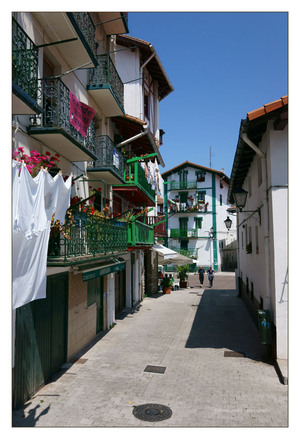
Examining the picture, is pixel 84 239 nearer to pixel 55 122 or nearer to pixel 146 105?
pixel 55 122

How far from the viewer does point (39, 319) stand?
8.12 metres

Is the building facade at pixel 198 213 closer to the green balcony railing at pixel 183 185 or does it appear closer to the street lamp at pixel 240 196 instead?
the green balcony railing at pixel 183 185

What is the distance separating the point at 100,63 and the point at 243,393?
39.9 ft

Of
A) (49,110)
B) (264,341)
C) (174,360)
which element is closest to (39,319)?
(174,360)

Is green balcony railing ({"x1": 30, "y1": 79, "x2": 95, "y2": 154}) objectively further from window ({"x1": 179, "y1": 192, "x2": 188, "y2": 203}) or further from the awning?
window ({"x1": 179, "y1": 192, "x2": 188, "y2": 203})

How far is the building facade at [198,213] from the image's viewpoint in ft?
145

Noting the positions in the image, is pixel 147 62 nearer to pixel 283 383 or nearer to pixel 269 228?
pixel 269 228

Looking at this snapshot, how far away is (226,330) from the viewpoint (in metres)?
13.8

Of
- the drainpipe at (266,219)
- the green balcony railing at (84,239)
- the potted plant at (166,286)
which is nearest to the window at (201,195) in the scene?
the potted plant at (166,286)

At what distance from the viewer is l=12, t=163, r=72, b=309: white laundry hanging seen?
556 cm

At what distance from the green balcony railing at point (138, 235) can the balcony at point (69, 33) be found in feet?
22.1

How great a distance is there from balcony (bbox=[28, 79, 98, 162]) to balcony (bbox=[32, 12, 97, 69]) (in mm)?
1076

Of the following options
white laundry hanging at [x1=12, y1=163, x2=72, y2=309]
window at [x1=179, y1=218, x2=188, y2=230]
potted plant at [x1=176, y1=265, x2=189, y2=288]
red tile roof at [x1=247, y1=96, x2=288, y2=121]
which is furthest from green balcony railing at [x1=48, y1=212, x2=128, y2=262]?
window at [x1=179, y1=218, x2=188, y2=230]

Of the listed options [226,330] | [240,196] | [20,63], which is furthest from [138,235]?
[20,63]
